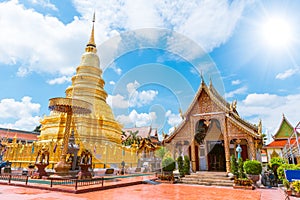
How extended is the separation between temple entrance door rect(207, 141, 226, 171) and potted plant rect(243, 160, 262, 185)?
4745mm

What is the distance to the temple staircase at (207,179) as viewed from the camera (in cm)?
1267

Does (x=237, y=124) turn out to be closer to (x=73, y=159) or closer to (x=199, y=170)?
(x=199, y=170)

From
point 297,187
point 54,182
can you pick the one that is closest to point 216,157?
point 297,187

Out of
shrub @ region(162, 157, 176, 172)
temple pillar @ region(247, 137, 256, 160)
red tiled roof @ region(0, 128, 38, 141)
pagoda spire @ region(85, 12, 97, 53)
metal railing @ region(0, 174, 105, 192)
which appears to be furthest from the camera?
red tiled roof @ region(0, 128, 38, 141)

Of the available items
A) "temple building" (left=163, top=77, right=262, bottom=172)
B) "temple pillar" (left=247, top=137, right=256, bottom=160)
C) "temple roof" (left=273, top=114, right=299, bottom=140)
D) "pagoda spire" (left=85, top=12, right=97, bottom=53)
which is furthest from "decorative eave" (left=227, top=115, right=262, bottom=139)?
"pagoda spire" (left=85, top=12, right=97, bottom=53)

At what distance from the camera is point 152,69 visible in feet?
32.7

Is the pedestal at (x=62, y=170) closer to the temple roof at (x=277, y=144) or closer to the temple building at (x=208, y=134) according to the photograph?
the temple building at (x=208, y=134)

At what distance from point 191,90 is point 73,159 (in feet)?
45.8

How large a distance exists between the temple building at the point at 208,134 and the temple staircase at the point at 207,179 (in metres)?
1.25

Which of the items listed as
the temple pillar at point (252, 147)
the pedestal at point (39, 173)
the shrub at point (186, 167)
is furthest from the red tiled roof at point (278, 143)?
the pedestal at point (39, 173)

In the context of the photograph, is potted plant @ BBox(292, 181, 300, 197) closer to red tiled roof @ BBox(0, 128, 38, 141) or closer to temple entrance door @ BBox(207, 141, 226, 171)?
temple entrance door @ BBox(207, 141, 226, 171)

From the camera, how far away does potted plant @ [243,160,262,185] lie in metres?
12.1

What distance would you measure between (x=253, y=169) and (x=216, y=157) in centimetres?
542

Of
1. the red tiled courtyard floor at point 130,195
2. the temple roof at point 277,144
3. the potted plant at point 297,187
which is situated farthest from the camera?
the temple roof at point 277,144
